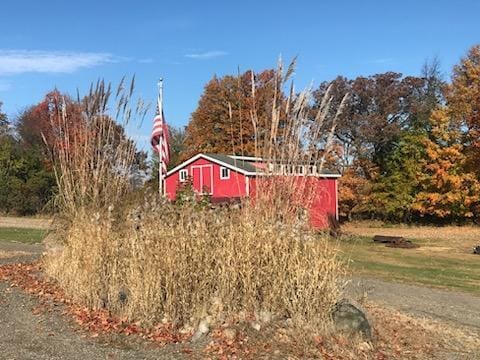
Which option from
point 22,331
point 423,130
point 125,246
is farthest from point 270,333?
point 423,130

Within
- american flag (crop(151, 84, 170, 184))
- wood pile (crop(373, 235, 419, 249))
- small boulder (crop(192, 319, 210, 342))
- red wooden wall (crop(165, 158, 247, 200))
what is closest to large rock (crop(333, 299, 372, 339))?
small boulder (crop(192, 319, 210, 342))

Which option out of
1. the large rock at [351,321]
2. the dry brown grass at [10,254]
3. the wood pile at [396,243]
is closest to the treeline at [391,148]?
the wood pile at [396,243]

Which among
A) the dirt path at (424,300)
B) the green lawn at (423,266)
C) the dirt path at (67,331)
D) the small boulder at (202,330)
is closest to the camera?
the dirt path at (67,331)

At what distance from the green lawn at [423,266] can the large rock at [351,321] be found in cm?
290

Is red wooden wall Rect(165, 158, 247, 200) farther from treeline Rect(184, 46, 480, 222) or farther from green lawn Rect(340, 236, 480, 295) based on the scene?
green lawn Rect(340, 236, 480, 295)

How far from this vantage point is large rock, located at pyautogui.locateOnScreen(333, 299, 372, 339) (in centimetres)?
545

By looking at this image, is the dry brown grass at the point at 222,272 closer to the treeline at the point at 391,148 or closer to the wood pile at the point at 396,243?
the wood pile at the point at 396,243

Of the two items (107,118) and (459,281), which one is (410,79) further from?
(107,118)

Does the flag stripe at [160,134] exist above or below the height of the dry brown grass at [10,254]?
above

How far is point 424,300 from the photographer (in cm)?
934

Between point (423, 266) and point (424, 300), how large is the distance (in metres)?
6.96

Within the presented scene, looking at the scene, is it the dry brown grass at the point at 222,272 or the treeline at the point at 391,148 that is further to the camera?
the treeline at the point at 391,148

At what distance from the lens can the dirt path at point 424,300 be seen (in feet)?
26.0

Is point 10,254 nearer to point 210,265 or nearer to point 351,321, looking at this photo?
point 210,265
